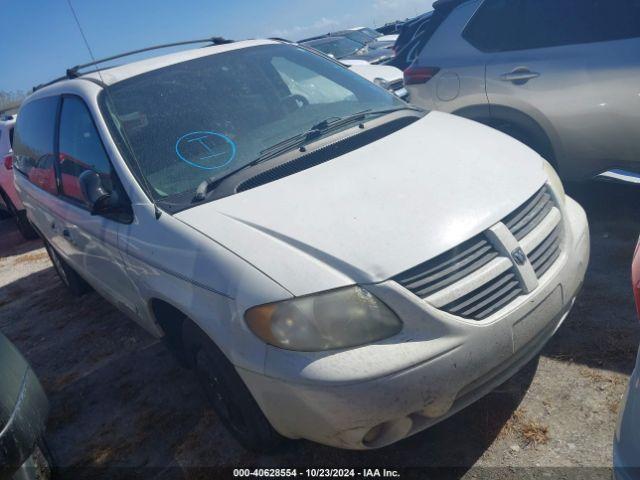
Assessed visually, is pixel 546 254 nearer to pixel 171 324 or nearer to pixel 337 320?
pixel 337 320

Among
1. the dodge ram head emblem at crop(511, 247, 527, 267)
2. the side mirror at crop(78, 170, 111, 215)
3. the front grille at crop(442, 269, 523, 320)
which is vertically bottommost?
the front grille at crop(442, 269, 523, 320)

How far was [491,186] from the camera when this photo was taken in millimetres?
2338

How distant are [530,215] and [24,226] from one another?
25.4 feet

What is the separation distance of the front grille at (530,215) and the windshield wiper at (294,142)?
3.63 ft

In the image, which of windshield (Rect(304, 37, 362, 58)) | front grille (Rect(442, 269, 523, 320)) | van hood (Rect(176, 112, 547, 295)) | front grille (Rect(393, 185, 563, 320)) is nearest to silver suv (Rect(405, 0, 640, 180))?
van hood (Rect(176, 112, 547, 295))

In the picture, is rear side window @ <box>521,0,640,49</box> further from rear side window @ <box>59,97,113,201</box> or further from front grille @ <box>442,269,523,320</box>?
rear side window @ <box>59,97,113,201</box>

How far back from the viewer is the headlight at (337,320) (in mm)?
1920

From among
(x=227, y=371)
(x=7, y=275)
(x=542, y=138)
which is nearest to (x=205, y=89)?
(x=227, y=371)

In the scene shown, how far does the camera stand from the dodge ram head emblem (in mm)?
2109

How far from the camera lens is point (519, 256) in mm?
2123

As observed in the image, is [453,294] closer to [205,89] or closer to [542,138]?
[205,89]

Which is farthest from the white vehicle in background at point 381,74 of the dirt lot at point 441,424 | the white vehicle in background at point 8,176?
the white vehicle in background at point 8,176

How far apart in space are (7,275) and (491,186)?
6.32 meters

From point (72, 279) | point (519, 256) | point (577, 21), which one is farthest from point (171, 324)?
point (577, 21)
